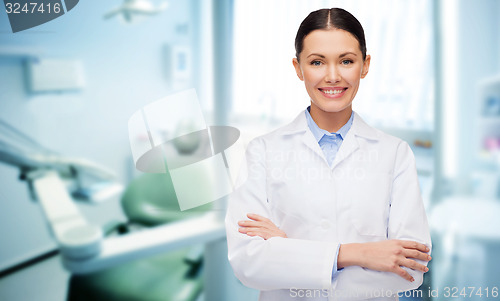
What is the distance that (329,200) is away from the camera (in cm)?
61

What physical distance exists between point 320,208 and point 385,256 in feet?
0.39

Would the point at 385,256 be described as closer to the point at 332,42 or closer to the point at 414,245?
the point at 414,245

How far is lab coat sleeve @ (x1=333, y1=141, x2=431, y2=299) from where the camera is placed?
1.83ft

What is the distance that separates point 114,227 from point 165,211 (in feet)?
0.50

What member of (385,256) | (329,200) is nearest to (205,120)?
(329,200)

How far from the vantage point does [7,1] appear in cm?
87

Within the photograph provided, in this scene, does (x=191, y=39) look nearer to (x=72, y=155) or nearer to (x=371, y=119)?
(x=72, y=155)

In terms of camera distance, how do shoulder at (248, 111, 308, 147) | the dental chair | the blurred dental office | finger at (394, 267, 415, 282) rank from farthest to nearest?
the dental chair
the blurred dental office
shoulder at (248, 111, 308, 147)
finger at (394, 267, 415, 282)

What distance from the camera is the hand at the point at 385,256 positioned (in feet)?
1.79

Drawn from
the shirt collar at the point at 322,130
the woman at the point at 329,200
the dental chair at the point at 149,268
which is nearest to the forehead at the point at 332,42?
the woman at the point at 329,200

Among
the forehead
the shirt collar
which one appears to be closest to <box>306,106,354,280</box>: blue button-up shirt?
the shirt collar

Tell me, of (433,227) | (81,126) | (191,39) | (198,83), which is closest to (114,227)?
(81,126)

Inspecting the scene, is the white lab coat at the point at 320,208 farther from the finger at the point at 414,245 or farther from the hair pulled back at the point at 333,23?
the hair pulled back at the point at 333,23

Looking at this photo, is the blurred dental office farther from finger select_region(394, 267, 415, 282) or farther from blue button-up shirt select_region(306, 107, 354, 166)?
finger select_region(394, 267, 415, 282)
